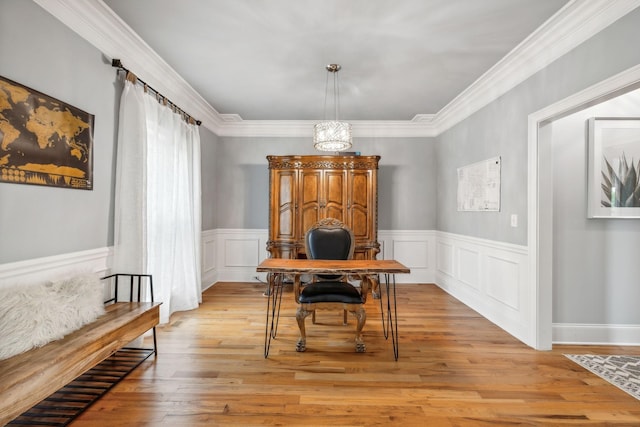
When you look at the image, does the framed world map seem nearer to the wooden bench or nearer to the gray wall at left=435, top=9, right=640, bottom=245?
the wooden bench

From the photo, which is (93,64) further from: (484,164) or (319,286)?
(484,164)

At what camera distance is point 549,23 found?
2473 millimetres

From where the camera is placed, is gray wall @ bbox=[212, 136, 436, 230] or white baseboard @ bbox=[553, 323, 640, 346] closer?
white baseboard @ bbox=[553, 323, 640, 346]

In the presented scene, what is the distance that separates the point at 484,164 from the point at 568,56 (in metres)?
A: 1.39

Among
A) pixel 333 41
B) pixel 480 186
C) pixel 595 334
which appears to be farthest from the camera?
pixel 480 186

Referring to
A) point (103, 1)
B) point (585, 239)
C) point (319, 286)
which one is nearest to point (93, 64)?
point (103, 1)

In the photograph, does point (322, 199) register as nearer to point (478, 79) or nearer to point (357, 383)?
point (478, 79)

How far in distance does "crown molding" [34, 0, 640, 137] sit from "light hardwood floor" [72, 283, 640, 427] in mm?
2437

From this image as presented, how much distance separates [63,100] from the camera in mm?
2221

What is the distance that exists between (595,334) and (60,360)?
3.99 m

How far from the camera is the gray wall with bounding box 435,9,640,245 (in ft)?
6.97

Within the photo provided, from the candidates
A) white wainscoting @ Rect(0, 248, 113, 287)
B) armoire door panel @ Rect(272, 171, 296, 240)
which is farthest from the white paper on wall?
white wainscoting @ Rect(0, 248, 113, 287)

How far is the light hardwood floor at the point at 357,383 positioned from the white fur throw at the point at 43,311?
51 cm

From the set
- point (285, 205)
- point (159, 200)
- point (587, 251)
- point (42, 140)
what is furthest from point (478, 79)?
point (42, 140)
